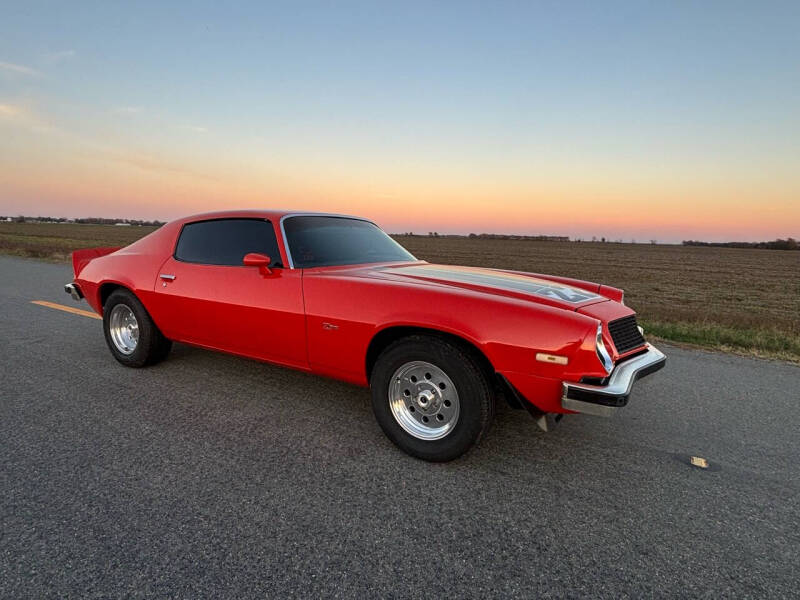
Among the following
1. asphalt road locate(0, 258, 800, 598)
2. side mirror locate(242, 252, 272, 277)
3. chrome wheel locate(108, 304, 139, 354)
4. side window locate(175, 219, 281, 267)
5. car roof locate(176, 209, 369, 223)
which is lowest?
asphalt road locate(0, 258, 800, 598)

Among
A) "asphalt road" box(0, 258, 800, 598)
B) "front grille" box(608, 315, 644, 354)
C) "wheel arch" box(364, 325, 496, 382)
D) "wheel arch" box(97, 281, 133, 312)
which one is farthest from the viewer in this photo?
"wheel arch" box(97, 281, 133, 312)

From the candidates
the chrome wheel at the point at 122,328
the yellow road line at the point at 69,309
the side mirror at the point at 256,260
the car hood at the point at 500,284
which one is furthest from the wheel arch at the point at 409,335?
the yellow road line at the point at 69,309

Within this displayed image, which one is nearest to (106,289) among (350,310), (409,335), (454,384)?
(350,310)

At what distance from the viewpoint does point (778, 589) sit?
173 cm

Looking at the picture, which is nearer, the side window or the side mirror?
the side mirror

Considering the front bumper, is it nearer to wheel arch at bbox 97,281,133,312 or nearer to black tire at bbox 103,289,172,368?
black tire at bbox 103,289,172,368

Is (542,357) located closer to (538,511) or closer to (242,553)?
(538,511)

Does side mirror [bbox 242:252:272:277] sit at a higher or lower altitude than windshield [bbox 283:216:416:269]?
lower

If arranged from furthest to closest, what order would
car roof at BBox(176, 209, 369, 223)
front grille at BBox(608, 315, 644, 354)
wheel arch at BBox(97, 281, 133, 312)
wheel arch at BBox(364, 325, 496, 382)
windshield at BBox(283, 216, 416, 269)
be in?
wheel arch at BBox(97, 281, 133, 312) → car roof at BBox(176, 209, 369, 223) → windshield at BBox(283, 216, 416, 269) → front grille at BBox(608, 315, 644, 354) → wheel arch at BBox(364, 325, 496, 382)

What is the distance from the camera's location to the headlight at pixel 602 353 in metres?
2.32

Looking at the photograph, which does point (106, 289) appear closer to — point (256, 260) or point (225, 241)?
point (225, 241)

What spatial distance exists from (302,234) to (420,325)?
137cm

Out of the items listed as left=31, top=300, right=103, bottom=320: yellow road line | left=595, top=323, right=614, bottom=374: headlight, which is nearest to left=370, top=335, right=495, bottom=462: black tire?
left=595, top=323, right=614, bottom=374: headlight

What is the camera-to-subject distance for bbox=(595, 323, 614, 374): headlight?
91.5 inches
